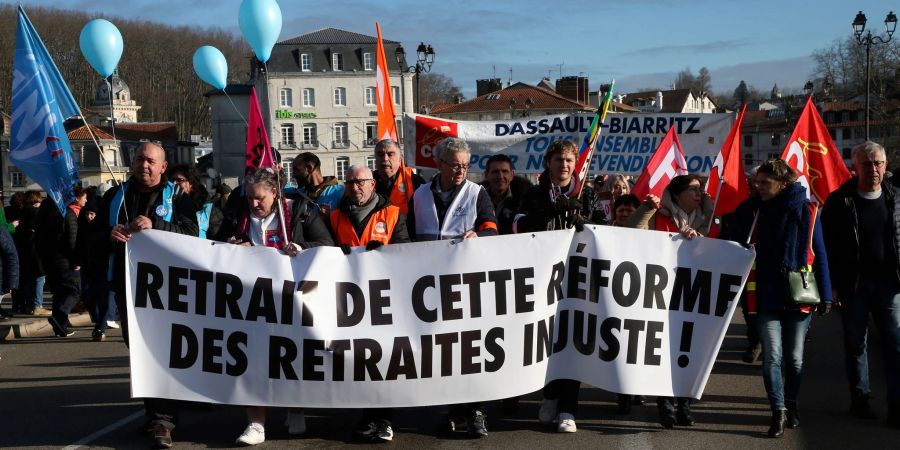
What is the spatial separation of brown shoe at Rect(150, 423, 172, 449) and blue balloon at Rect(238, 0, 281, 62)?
702cm

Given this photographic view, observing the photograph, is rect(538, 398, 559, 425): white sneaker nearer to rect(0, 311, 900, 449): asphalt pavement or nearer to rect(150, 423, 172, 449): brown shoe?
rect(0, 311, 900, 449): asphalt pavement

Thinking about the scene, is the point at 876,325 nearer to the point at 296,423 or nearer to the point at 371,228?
the point at 371,228

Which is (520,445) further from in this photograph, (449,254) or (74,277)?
(74,277)

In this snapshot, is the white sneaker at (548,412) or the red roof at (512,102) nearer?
the white sneaker at (548,412)

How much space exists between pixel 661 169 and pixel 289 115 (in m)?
76.3

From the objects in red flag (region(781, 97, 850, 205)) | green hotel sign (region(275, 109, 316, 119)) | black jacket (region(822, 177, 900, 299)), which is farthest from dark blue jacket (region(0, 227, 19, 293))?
green hotel sign (region(275, 109, 316, 119))

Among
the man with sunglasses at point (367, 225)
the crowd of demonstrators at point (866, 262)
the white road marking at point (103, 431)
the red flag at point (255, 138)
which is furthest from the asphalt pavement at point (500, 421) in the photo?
the red flag at point (255, 138)

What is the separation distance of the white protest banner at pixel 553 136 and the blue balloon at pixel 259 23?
2525mm

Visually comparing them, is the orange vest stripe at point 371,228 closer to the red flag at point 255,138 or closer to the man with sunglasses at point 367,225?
the man with sunglasses at point 367,225

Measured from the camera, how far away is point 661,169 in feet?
31.8

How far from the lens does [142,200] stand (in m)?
6.94

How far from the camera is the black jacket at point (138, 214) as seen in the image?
22.4 feet

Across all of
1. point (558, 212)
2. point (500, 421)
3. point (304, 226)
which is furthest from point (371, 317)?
point (558, 212)

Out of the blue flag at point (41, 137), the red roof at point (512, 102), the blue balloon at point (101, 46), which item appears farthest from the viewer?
the red roof at point (512, 102)
